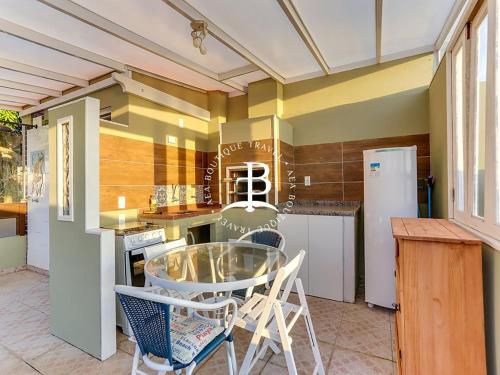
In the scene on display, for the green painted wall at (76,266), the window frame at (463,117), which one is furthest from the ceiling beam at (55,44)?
the window frame at (463,117)

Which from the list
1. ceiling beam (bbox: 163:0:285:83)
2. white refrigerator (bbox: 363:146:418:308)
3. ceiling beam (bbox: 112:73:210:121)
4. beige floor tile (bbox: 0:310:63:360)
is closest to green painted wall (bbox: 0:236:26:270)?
beige floor tile (bbox: 0:310:63:360)

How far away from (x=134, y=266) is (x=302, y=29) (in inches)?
102

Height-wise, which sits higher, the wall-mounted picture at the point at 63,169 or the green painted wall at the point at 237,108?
the green painted wall at the point at 237,108

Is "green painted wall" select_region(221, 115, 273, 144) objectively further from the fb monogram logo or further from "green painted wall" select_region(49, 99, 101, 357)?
"green painted wall" select_region(49, 99, 101, 357)

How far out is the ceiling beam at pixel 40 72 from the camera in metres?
2.73

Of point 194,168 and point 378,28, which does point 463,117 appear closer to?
point 378,28

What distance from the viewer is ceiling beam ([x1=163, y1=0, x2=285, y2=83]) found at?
1952 millimetres

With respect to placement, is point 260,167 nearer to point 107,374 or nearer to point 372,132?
point 372,132

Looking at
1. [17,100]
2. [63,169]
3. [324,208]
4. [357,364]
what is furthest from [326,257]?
[17,100]

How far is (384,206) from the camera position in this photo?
249cm

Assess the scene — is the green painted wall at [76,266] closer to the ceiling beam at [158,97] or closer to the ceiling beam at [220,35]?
the ceiling beam at [158,97]

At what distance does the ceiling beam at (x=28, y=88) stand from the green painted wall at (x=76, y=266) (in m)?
1.94

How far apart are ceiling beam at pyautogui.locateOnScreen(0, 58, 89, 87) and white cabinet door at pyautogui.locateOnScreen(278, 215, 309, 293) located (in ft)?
10.4

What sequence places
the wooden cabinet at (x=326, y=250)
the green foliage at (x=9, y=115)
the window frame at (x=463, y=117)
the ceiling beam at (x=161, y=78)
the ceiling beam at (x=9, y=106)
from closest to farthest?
the window frame at (x=463, y=117) < the wooden cabinet at (x=326, y=250) < the ceiling beam at (x=161, y=78) < the ceiling beam at (x=9, y=106) < the green foliage at (x=9, y=115)
